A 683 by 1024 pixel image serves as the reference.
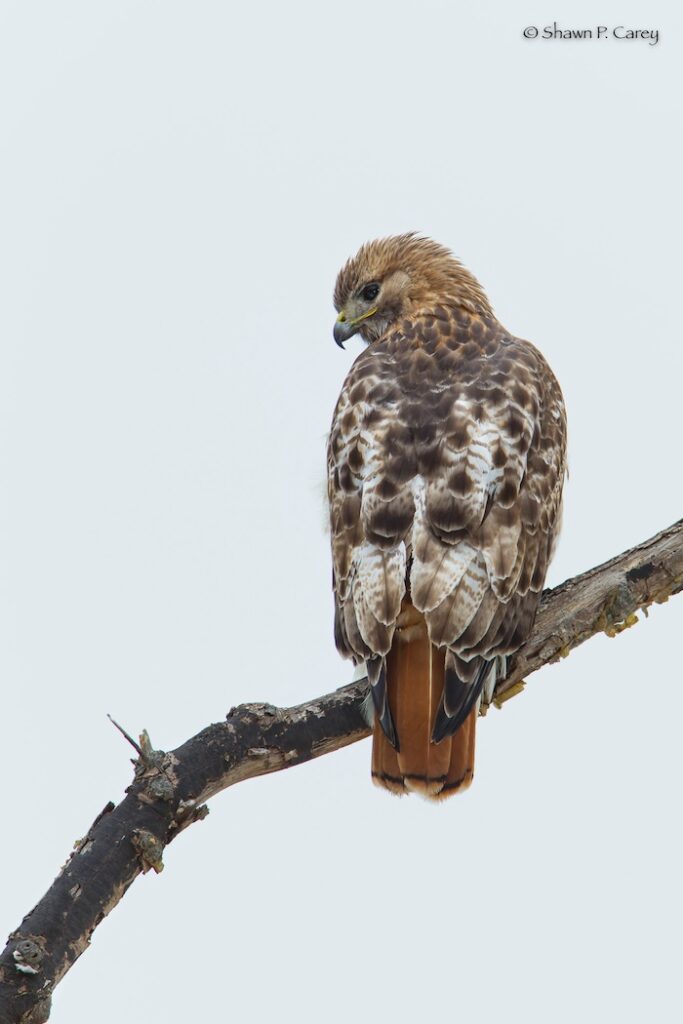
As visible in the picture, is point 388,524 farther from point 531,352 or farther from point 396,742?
point 531,352

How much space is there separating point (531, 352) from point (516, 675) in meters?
1.54

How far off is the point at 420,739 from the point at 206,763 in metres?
0.87

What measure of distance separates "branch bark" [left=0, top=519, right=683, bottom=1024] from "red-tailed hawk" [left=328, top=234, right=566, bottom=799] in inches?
6.7

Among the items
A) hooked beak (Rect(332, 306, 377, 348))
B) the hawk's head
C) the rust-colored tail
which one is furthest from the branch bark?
hooked beak (Rect(332, 306, 377, 348))

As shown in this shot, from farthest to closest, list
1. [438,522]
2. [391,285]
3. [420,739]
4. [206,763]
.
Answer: [391,285] < [438,522] < [420,739] < [206,763]

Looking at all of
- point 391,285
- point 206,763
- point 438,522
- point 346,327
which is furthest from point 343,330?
point 206,763

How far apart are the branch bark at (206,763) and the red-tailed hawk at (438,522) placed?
0.55 feet

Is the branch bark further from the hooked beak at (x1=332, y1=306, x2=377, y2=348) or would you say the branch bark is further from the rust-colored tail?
the hooked beak at (x1=332, y1=306, x2=377, y2=348)

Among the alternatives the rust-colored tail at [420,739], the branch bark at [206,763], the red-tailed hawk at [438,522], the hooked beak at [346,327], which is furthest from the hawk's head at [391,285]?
the rust-colored tail at [420,739]

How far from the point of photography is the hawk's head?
7.14m

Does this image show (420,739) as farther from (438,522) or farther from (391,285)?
(391,285)

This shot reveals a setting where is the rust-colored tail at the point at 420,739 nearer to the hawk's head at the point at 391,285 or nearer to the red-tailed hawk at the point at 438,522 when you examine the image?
the red-tailed hawk at the point at 438,522

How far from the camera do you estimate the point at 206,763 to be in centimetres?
471

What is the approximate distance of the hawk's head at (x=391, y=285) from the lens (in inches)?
281
